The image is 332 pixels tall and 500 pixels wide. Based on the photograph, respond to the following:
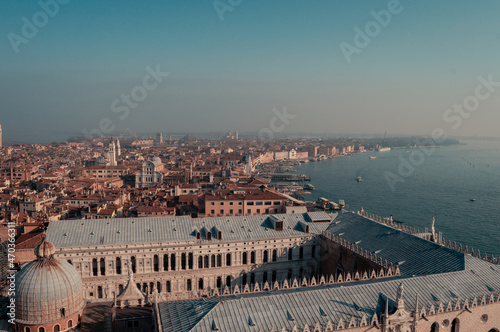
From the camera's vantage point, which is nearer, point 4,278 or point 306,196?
point 4,278

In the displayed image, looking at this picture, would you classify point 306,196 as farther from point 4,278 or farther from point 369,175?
point 4,278

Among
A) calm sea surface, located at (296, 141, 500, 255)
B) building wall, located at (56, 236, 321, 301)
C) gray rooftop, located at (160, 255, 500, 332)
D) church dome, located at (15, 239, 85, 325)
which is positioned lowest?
calm sea surface, located at (296, 141, 500, 255)

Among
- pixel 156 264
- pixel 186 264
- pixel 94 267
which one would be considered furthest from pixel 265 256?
pixel 94 267

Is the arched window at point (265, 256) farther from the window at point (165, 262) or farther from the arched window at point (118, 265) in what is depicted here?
the arched window at point (118, 265)

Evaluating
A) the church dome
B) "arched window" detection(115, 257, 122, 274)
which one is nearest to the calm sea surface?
"arched window" detection(115, 257, 122, 274)

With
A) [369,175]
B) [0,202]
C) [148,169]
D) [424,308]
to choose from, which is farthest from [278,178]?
[424,308]

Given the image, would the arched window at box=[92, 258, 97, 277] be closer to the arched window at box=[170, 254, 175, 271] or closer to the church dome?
the arched window at box=[170, 254, 175, 271]

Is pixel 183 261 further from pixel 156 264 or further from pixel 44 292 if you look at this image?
pixel 44 292
